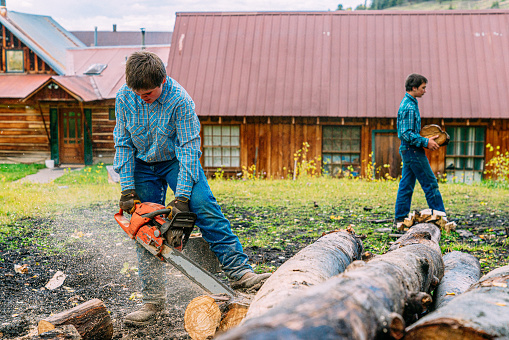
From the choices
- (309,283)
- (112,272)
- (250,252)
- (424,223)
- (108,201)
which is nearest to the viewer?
(309,283)

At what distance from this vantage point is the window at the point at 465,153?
45.8 ft

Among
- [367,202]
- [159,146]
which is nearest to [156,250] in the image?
[159,146]

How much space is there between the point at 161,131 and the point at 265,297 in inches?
66.7

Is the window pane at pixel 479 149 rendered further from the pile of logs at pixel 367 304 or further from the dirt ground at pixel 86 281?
the pile of logs at pixel 367 304

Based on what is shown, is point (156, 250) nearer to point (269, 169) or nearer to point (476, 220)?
point (476, 220)

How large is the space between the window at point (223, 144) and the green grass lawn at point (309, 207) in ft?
8.00

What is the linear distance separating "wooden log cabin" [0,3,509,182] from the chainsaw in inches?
412

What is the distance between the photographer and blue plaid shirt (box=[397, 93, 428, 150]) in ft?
21.4

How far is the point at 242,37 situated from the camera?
50.6 feet

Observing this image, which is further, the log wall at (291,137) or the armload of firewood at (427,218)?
the log wall at (291,137)

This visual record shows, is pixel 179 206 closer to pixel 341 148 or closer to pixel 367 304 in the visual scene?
pixel 367 304

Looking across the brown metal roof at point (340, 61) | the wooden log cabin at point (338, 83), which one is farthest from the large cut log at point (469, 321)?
the brown metal roof at point (340, 61)

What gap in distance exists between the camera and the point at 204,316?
120 inches

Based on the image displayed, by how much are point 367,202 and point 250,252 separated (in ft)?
14.2
